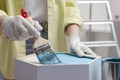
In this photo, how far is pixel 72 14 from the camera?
1.18 meters

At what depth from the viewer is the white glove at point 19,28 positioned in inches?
30.9

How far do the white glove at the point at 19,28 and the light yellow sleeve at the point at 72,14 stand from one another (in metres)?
0.35

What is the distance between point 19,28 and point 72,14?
426 mm

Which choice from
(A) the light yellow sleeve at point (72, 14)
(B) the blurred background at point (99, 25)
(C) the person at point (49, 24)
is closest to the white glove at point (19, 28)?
(C) the person at point (49, 24)

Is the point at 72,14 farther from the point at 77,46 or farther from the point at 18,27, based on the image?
the point at 18,27

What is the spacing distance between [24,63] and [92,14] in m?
1.80

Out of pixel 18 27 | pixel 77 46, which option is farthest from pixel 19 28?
pixel 77 46

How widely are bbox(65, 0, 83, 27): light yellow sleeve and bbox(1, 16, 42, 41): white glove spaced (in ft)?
1.14

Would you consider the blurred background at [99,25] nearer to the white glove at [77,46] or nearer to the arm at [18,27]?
the white glove at [77,46]

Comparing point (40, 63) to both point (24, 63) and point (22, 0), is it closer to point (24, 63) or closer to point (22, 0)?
point (24, 63)

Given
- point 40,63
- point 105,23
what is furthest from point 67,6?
point 105,23

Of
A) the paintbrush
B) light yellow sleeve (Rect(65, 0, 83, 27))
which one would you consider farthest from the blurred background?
the paintbrush

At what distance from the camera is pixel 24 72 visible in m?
0.74

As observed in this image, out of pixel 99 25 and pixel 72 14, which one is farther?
pixel 99 25
